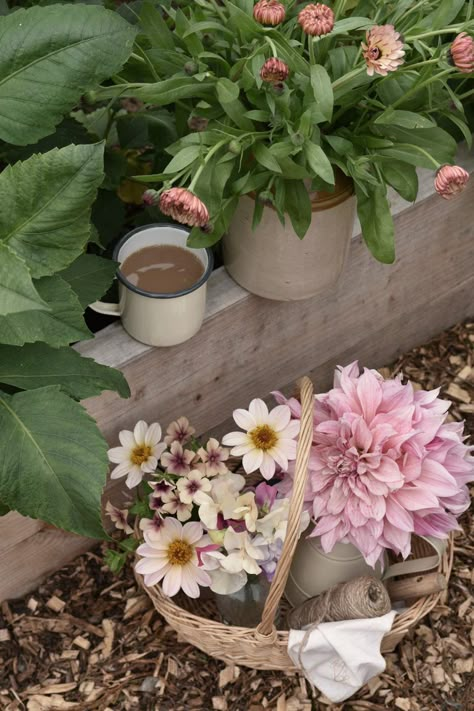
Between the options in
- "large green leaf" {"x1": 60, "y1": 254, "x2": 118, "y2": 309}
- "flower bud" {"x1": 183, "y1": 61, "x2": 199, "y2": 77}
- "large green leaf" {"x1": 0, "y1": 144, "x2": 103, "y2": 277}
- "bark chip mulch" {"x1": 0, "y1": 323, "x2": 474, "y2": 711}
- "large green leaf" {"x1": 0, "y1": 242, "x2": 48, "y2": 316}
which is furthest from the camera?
"bark chip mulch" {"x1": 0, "y1": 323, "x2": 474, "y2": 711}

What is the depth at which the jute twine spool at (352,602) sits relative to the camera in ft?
4.21

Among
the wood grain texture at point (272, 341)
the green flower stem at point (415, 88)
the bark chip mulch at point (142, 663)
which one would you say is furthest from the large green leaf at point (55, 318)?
the bark chip mulch at point (142, 663)

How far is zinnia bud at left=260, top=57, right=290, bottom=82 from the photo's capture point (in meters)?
1.02

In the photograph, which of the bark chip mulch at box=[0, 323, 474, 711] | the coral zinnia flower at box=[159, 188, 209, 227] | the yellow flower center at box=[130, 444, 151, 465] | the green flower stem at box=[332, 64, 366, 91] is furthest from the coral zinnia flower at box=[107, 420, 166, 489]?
the green flower stem at box=[332, 64, 366, 91]

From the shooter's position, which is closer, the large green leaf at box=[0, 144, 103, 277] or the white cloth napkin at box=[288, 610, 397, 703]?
the large green leaf at box=[0, 144, 103, 277]

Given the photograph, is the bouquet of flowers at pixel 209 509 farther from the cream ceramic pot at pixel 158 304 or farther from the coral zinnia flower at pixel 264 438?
the cream ceramic pot at pixel 158 304

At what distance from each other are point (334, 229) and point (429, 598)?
538 mm

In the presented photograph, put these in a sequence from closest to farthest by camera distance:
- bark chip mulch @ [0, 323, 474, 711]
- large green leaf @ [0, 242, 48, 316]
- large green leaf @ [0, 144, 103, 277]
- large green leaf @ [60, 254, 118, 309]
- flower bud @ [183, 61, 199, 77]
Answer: large green leaf @ [0, 242, 48, 316] < large green leaf @ [0, 144, 103, 277] < flower bud @ [183, 61, 199, 77] < large green leaf @ [60, 254, 118, 309] < bark chip mulch @ [0, 323, 474, 711]

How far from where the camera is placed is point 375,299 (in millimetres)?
1683

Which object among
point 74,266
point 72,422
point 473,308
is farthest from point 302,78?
point 473,308

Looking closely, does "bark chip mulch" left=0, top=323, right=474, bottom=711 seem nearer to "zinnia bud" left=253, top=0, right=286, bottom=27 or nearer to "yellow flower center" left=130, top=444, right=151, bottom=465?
"yellow flower center" left=130, top=444, right=151, bottom=465

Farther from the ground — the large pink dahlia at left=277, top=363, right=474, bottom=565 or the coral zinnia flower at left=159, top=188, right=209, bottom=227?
the coral zinnia flower at left=159, top=188, right=209, bottom=227

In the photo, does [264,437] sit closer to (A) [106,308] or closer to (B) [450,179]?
(A) [106,308]

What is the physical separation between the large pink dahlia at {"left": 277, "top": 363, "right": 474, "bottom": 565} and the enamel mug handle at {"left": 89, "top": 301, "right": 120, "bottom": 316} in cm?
33
